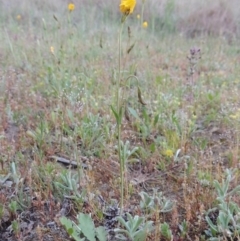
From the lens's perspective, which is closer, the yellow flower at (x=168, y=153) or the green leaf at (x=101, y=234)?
the green leaf at (x=101, y=234)

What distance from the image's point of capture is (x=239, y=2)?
7250mm

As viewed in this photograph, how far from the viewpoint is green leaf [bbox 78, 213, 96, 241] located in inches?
68.8

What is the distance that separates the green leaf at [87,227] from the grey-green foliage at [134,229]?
0.10 m

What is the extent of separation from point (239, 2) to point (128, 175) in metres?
5.77

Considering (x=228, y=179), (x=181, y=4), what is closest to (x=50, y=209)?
(x=228, y=179)

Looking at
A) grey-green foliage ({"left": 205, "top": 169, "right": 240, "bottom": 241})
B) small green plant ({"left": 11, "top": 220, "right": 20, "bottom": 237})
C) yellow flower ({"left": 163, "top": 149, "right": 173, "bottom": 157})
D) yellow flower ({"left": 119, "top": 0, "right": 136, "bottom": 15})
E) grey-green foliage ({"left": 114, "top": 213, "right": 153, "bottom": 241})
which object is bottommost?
small green plant ({"left": 11, "top": 220, "right": 20, "bottom": 237})

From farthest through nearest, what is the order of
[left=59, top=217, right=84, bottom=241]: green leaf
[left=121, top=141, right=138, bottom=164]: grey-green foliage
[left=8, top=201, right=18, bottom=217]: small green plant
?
[left=121, top=141, right=138, bottom=164]: grey-green foliage < [left=8, top=201, right=18, bottom=217]: small green plant < [left=59, top=217, right=84, bottom=241]: green leaf

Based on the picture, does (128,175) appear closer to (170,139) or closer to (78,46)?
(170,139)

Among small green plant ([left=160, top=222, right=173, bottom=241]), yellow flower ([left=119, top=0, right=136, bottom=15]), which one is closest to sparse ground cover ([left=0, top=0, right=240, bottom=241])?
small green plant ([left=160, top=222, right=173, bottom=241])

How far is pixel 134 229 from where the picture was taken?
5.82ft

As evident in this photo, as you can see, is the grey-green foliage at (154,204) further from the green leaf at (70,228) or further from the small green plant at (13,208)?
the small green plant at (13,208)

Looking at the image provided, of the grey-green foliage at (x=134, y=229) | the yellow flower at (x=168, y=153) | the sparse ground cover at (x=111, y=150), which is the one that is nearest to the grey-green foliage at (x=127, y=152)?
the sparse ground cover at (x=111, y=150)

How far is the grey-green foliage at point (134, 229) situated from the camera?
1.74 m

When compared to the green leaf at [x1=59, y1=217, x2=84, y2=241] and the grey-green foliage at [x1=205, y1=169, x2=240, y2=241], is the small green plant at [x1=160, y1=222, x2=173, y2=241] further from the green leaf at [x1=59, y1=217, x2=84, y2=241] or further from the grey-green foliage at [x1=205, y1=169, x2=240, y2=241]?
the green leaf at [x1=59, y1=217, x2=84, y2=241]
